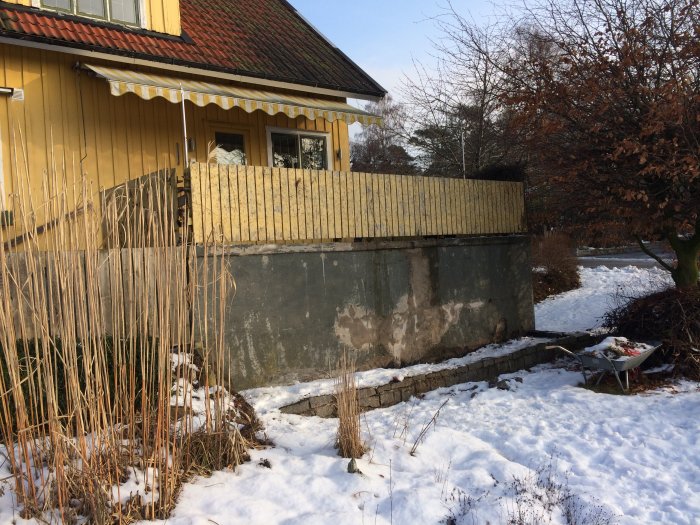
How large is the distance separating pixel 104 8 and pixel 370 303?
19.7 feet

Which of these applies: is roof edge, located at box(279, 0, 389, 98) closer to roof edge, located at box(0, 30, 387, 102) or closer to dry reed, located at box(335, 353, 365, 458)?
roof edge, located at box(0, 30, 387, 102)

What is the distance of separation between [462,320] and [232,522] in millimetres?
6018

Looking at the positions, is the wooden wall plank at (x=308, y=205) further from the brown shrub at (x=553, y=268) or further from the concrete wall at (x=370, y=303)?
the brown shrub at (x=553, y=268)

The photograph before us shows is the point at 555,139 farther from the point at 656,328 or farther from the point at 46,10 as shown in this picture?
the point at 46,10

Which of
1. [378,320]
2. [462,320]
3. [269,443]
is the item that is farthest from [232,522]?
[462,320]

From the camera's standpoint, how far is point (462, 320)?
9.05m

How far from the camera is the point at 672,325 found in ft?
25.1

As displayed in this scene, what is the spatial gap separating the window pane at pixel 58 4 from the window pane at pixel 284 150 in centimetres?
369

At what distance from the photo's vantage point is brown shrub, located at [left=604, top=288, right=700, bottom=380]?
291 inches

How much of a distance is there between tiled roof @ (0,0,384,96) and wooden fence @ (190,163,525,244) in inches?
110

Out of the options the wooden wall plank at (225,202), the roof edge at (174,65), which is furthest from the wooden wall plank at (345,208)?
the roof edge at (174,65)

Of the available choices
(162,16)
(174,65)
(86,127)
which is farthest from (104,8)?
(86,127)

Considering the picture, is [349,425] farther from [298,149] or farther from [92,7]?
[92,7]

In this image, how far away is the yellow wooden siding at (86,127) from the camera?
753cm
